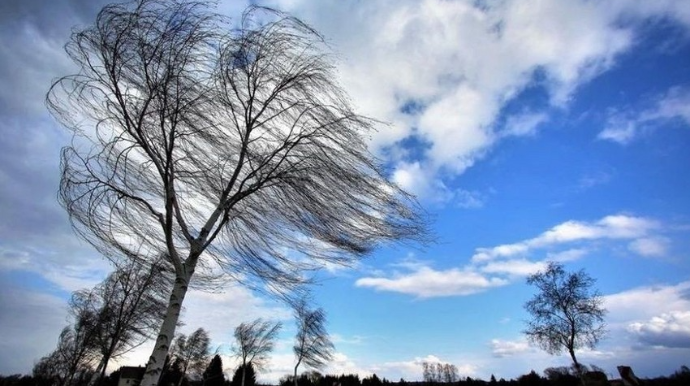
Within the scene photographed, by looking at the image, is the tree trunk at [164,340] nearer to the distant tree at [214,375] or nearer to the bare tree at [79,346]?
the bare tree at [79,346]

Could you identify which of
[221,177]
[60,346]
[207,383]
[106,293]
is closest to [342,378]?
[207,383]

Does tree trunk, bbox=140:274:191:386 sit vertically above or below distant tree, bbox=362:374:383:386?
below

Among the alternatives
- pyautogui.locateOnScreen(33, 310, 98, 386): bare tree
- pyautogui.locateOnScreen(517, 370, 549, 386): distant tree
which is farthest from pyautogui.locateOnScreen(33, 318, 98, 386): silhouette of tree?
pyautogui.locateOnScreen(517, 370, 549, 386): distant tree

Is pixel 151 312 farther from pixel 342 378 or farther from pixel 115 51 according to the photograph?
pixel 342 378

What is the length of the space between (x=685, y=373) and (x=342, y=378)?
51902mm

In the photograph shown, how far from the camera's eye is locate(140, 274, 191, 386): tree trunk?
5.38 metres

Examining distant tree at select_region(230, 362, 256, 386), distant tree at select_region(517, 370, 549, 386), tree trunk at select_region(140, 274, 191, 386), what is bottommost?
tree trunk at select_region(140, 274, 191, 386)

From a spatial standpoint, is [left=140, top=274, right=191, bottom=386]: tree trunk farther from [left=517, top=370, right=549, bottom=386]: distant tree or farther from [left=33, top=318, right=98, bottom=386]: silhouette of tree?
[left=517, top=370, right=549, bottom=386]: distant tree

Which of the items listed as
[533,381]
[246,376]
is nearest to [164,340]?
[533,381]

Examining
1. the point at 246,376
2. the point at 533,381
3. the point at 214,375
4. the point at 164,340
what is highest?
the point at 214,375

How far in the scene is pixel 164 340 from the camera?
18.1 feet

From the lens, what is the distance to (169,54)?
20.6 feet

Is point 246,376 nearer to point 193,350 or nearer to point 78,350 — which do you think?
point 193,350

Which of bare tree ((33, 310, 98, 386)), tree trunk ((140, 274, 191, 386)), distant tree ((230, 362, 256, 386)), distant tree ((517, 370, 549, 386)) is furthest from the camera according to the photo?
distant tree ((230, 362, 256, 386))
